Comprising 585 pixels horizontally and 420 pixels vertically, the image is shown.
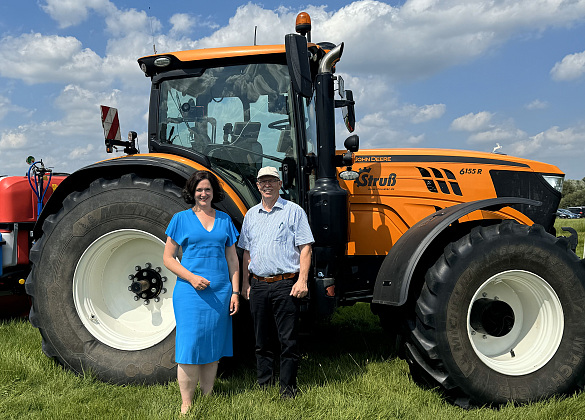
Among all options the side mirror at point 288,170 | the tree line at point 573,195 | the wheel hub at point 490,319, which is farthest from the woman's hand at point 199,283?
the tree line at point 573,195

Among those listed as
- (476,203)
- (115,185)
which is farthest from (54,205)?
(476,203)

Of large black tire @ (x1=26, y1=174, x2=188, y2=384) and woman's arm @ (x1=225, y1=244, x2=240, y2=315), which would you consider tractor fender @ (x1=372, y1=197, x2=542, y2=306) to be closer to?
woman's arm @ (x1=225, y1=244, x2=240, y2=315)

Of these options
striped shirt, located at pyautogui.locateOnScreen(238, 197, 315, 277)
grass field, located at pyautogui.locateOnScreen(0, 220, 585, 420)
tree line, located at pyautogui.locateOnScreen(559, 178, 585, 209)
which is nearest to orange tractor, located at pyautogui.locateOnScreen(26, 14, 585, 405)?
grass field, located at pyautogui.locateOnScreen(0, 220, 585, 420)

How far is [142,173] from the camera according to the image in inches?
138

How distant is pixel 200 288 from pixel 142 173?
115cm

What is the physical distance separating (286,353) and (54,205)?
2.13 metres

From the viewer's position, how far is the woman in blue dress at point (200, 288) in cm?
284

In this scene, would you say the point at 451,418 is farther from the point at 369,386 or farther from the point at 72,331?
the point at 72,331

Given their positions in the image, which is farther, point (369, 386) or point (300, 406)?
point (369, 386)

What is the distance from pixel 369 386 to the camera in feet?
10.7

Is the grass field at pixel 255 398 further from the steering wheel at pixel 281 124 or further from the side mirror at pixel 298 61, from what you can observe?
the side mirror at pixel 298 61

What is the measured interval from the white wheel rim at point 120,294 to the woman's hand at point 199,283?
2.24 feet

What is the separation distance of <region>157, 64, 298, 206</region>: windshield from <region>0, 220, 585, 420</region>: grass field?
1360 mm

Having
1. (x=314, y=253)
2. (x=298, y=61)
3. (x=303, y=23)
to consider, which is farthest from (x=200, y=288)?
(x=303, y=23)
